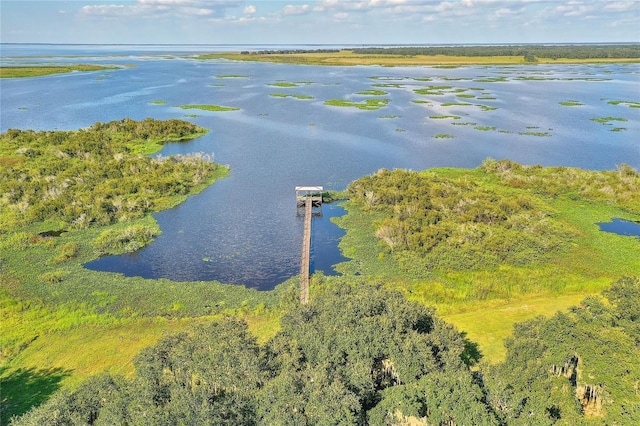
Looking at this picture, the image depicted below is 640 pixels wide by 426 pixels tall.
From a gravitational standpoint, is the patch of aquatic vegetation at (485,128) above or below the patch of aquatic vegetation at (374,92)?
below

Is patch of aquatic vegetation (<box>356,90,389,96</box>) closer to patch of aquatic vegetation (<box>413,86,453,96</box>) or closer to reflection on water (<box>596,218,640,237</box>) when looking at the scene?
patch of aquatic vegetation (<box>413,86,453,96</box>)

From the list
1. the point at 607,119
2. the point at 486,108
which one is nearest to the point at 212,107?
the point at 486,108

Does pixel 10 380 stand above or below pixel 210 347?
below

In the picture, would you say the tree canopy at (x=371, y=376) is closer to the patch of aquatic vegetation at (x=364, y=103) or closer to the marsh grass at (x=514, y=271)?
the marsh grass at (x=514, y=271)

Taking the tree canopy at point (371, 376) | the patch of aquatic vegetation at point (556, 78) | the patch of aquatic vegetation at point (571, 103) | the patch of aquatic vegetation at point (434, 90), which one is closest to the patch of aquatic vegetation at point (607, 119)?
the patch of aquatic vegetation at point (571, 103)

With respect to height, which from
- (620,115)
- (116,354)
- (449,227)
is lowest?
(116,354)

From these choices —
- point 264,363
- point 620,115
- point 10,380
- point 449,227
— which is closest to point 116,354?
point 10,380

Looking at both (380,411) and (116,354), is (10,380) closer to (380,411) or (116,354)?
(116,354)

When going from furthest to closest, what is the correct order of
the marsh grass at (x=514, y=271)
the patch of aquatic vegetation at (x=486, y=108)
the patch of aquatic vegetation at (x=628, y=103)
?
the patch of aquatic vegetation at (x=628, y=103), the patch of aquatic vegetation at (x=486, y=108), the marsh grass at (x=514, y=271)
